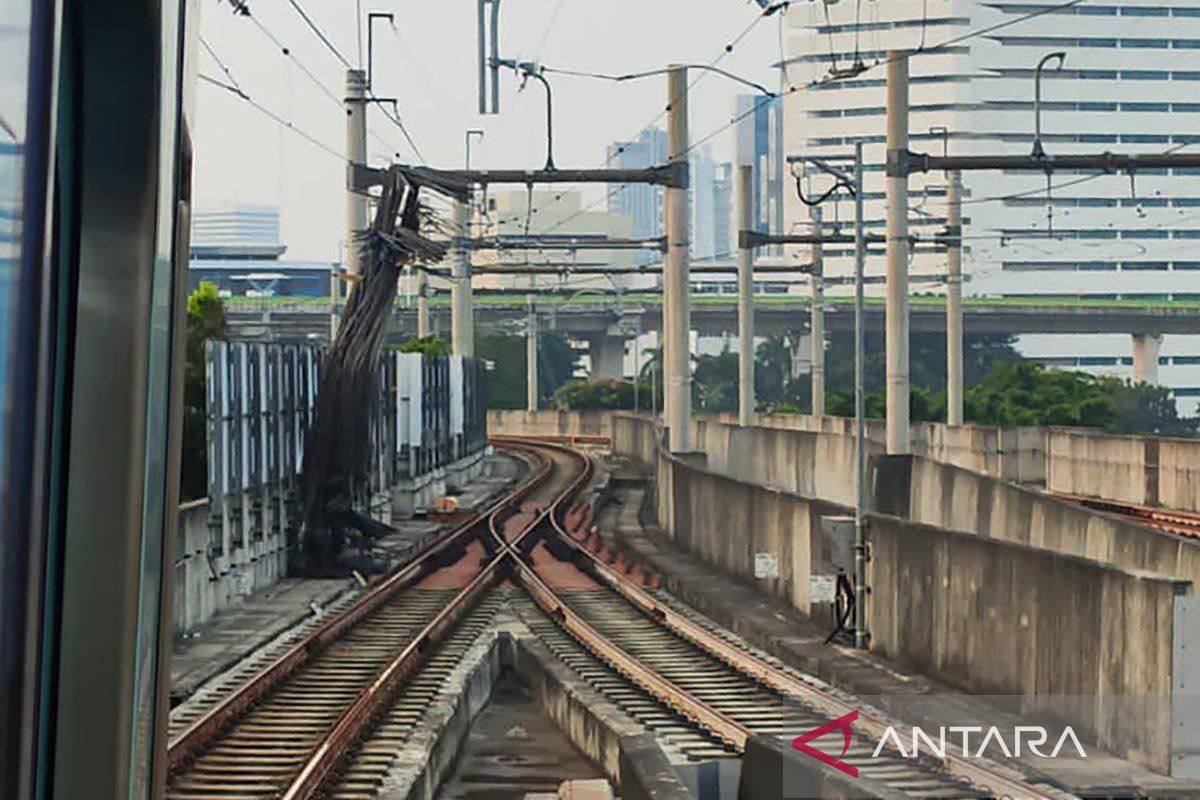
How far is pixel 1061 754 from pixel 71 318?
10.9m

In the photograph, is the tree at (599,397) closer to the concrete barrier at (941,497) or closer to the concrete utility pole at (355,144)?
the concrete barrier at (941,497)

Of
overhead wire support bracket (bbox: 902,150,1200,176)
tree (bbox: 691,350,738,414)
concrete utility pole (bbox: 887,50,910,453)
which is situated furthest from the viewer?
tree (bbox: 691,350,738,414)

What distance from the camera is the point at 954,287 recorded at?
40.1 metres

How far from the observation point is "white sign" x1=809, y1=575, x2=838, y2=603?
Answer: 2005 centimetres

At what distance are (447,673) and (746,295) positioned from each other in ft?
85.3

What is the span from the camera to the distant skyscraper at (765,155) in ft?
465

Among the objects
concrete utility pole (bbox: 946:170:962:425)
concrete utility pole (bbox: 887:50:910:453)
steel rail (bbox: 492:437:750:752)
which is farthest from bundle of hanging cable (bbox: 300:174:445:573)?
concrete utility pole (bbox: 946:170:962:425)

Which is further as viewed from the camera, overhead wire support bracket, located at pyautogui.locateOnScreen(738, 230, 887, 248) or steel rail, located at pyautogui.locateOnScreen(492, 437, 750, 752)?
overhead wire support bracket, located at pyautogui.locateOnScreen(738, 230, 887, 248)

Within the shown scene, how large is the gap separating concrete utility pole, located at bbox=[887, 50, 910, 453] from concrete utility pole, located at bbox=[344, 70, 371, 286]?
26.8 feet

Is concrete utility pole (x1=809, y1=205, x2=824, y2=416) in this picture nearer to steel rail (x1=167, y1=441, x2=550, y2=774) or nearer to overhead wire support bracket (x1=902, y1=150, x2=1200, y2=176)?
steel rail (x1=167, y1=441, x2=550, y2=774)

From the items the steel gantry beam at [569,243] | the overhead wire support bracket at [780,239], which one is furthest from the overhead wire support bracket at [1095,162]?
the overhead wire support bracket at [780,239]

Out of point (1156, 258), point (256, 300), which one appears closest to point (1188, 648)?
point (256, 300)

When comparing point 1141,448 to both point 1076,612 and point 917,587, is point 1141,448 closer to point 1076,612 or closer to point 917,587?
point 917,587

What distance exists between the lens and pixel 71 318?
314 cm
